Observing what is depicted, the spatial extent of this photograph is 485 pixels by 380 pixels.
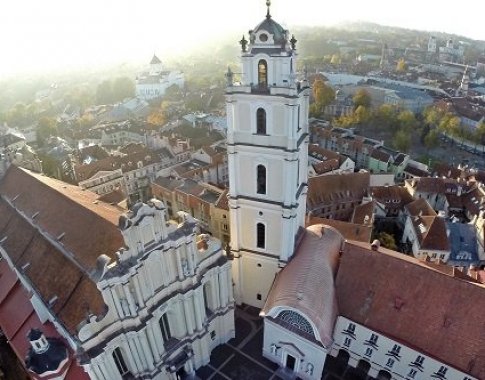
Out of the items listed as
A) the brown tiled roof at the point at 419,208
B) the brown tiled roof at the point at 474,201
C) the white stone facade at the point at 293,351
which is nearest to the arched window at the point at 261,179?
the white stone facade at the point at 293,351

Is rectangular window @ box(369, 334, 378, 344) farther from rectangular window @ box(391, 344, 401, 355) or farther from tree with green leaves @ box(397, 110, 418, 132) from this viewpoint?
tree with green leaves @ box(397, 110, 418, 132)

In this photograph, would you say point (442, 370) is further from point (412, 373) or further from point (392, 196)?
point (392, 196)

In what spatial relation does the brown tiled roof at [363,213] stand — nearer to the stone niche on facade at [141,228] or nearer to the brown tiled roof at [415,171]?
the brown tiled roof at [415,171]

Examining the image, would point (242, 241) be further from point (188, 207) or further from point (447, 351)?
point (188, 207)

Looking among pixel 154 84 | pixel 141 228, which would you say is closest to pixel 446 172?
pixel 141 228

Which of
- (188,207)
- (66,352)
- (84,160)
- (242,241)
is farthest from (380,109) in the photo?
(66,352)
